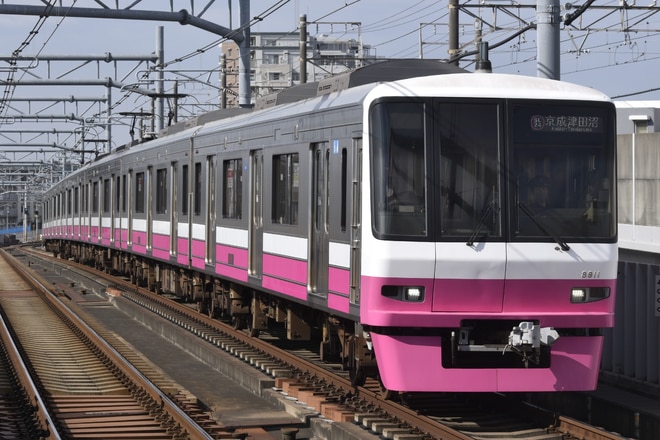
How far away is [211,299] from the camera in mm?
19156

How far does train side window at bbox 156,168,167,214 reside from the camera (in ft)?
70.1

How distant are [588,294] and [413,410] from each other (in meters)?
1.76

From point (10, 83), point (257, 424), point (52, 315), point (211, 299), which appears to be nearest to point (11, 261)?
point (10, 83)

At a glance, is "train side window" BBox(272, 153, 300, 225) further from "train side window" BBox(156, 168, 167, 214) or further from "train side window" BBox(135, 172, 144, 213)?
"train side window" BBox(135, 172, 144, 213)

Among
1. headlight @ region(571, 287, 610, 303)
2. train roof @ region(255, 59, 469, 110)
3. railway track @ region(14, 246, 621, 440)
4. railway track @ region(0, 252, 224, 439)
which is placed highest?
train roof @ region(255, 59, 469, 110)

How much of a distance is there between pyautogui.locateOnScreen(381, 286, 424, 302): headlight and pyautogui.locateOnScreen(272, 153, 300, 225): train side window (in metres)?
3.06

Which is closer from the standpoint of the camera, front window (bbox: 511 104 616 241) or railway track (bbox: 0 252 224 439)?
front window (bbox: 511 104 616 241)

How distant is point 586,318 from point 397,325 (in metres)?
1.56

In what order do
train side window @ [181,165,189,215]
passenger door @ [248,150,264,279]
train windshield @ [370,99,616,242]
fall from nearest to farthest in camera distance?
train windshield @ [370,99,616,242], passenger door @ [248,150,264,279], train side window @ [181,165,189,215]

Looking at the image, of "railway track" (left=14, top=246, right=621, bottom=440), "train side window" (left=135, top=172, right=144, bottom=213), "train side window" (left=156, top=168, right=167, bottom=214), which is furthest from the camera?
"train side window" (left=135, top=172, right=144, bottom=213)

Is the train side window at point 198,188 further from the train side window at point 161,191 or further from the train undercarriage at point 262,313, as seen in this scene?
the train side window at point 161,191

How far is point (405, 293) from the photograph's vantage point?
965 centimetres

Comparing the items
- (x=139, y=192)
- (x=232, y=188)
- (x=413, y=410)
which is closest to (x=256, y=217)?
(x=232, y=188)

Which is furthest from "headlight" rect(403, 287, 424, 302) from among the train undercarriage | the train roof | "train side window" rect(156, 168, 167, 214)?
"train side window" rect(156, 168, 167, 214)
